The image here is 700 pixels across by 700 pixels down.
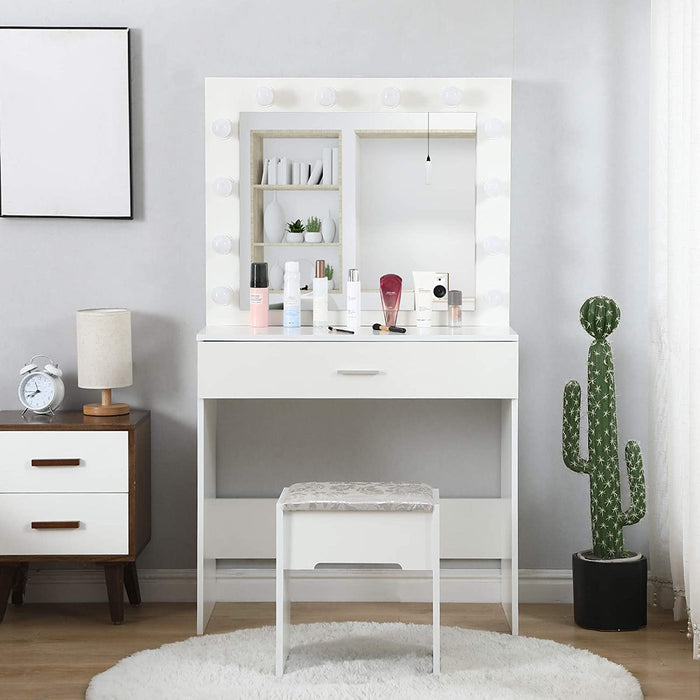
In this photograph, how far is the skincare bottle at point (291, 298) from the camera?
10.2 ft

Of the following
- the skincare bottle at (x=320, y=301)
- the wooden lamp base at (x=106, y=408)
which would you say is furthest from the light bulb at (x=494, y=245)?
the wooden lamp base at (x=106, y=408)

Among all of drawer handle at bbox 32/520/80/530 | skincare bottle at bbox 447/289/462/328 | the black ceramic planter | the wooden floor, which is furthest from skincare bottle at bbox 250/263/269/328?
the black ceramic planter

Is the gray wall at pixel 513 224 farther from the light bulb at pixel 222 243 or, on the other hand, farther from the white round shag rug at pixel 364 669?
the white round shag rug at pixel 364 669

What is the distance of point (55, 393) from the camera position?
10.4ft

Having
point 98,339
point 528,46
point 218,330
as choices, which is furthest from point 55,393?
point 528,46

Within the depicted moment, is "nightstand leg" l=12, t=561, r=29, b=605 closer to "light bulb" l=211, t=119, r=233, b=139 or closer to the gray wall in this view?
the gray wall

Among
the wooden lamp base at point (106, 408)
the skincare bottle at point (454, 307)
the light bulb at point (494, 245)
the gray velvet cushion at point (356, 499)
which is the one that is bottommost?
the gray velvet cushion at point (356, 499)

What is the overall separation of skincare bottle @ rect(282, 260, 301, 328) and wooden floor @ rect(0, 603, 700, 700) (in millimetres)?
952

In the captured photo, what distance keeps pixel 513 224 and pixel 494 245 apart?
103 mm

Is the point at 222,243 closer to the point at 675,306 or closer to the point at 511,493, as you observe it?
the point at 511,493

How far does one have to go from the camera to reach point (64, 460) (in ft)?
9.82

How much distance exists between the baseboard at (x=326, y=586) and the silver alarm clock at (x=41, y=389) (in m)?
0.59

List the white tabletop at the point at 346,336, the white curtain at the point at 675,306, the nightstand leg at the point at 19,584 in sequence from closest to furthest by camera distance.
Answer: the white curtain at the point at 675,306, the white tabletop at the point at 346,336, the nightstand leg at the point at 19,584

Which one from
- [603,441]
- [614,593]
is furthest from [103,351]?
[614,593]
